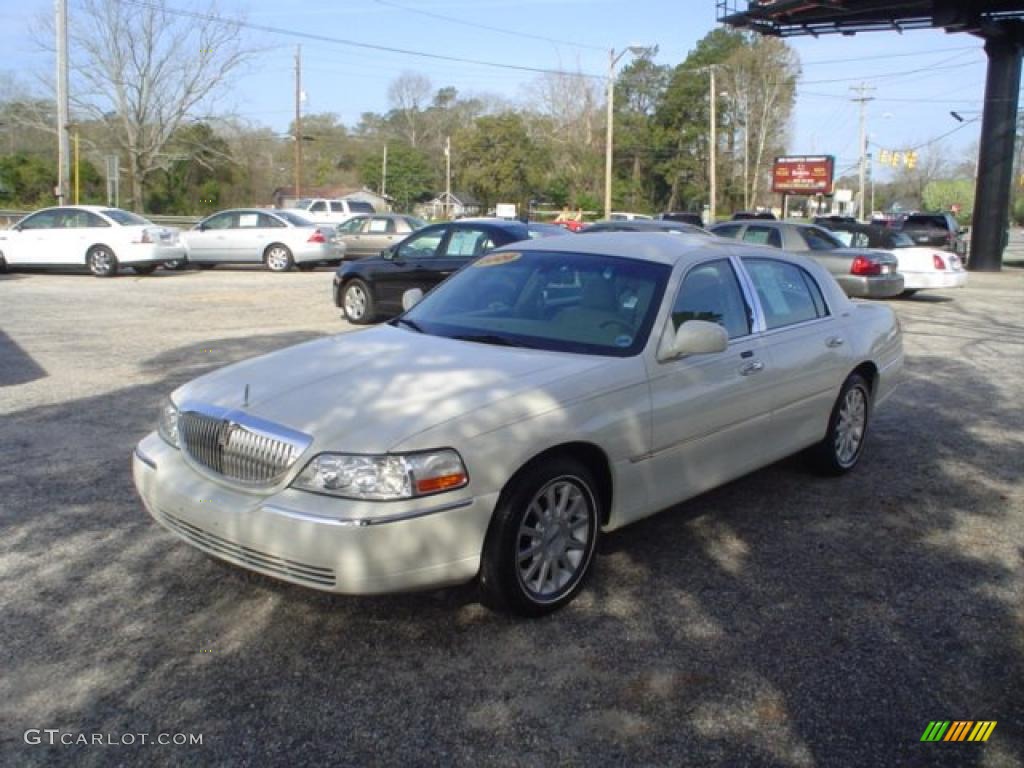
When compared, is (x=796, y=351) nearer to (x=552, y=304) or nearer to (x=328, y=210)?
(x=552, y=304)

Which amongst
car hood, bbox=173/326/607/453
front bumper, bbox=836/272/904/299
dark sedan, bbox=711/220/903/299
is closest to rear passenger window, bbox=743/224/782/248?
dark sedan, bbox=711/220/903/299

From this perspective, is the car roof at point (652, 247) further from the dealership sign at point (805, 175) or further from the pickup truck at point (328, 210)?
the dealership sign at point (805, 175)

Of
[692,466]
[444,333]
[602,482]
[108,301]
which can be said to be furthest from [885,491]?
[108,301]

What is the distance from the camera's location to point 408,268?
40.9ft

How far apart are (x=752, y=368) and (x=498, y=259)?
153cm

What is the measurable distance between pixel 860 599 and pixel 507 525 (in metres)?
1.70

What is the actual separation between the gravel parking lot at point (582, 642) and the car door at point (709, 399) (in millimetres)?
415

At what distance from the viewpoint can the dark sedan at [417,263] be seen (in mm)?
12047

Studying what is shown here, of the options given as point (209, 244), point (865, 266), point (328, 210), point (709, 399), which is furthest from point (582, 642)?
point (328, 210)

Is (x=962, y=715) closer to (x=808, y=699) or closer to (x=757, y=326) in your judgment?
(x=808, y=699)

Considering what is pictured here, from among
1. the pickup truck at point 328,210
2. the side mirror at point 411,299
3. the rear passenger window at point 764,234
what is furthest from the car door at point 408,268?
the pickup truck at point 328,210

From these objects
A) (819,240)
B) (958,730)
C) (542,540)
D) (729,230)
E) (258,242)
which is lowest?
(958,730)

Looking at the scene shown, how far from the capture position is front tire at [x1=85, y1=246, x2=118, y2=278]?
1925cm

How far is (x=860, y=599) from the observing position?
13.5 ft
